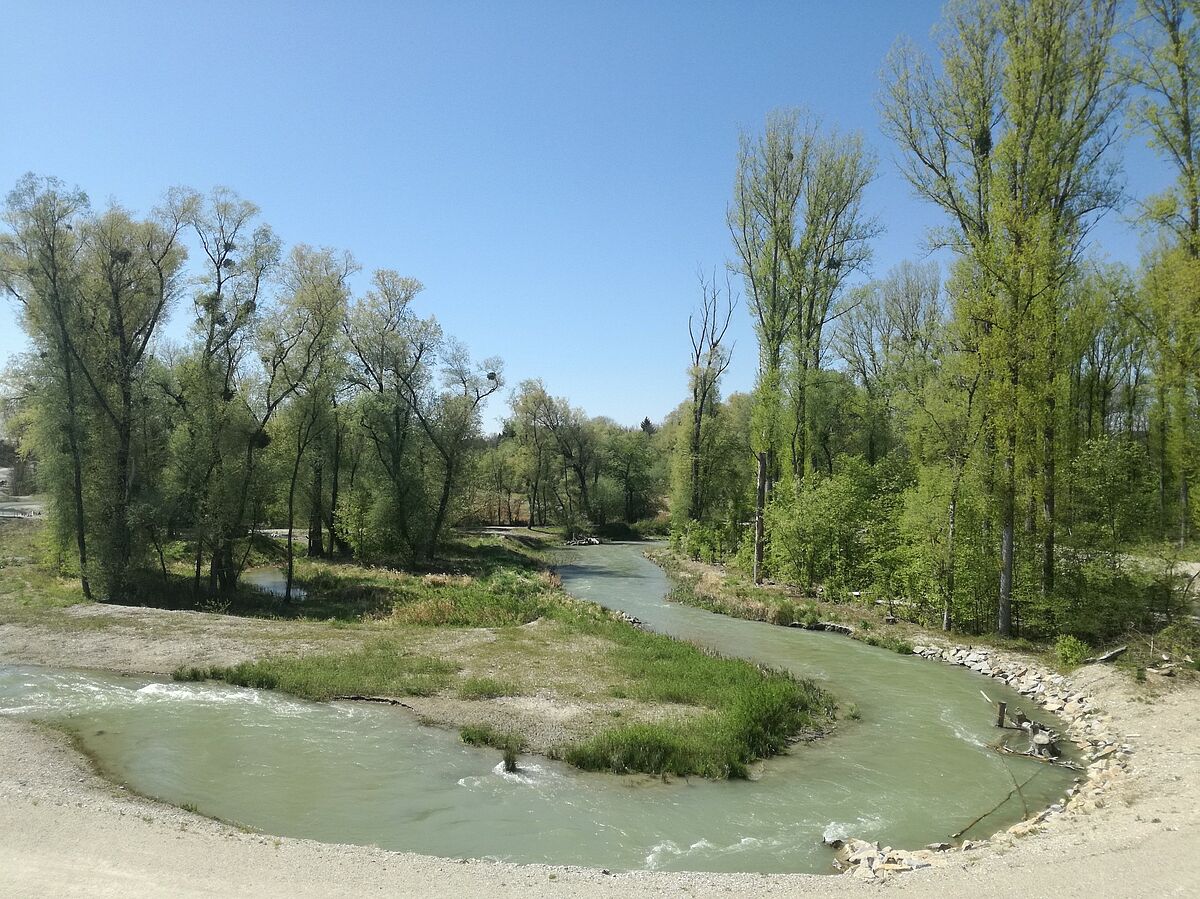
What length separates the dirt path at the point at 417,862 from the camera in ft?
25.6

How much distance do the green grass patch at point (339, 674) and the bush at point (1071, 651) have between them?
52.2 ft

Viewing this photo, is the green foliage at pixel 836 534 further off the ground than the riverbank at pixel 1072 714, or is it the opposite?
the green foliage at pixel 836 534

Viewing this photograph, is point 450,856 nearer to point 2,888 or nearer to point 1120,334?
point 2,888

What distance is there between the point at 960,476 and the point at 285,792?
19803 mm

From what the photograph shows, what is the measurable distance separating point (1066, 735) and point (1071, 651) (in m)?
4.63

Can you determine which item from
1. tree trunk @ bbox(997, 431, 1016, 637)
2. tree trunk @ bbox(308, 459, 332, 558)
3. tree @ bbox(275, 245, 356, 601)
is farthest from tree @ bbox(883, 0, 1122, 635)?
tree trunk @ bbox(308, 459, 332, 558)

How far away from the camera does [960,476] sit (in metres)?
21.4

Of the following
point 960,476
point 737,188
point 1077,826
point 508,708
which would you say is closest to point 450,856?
point 508,708

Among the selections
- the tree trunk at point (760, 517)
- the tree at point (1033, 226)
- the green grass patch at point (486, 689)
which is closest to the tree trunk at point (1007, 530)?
the tree at point (1033, 226)

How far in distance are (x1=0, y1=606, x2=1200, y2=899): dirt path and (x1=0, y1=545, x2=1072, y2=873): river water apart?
35.1 inches

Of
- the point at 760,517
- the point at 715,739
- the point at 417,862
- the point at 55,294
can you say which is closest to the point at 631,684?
the point at 715,739

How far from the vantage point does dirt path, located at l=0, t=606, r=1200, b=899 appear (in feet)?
25.6

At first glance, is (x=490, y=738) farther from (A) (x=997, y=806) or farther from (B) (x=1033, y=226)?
(B) (x=1033, y=226)

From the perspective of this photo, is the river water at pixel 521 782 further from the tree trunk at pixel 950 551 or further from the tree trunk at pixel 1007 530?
the tree trunk at pixel 950 551
